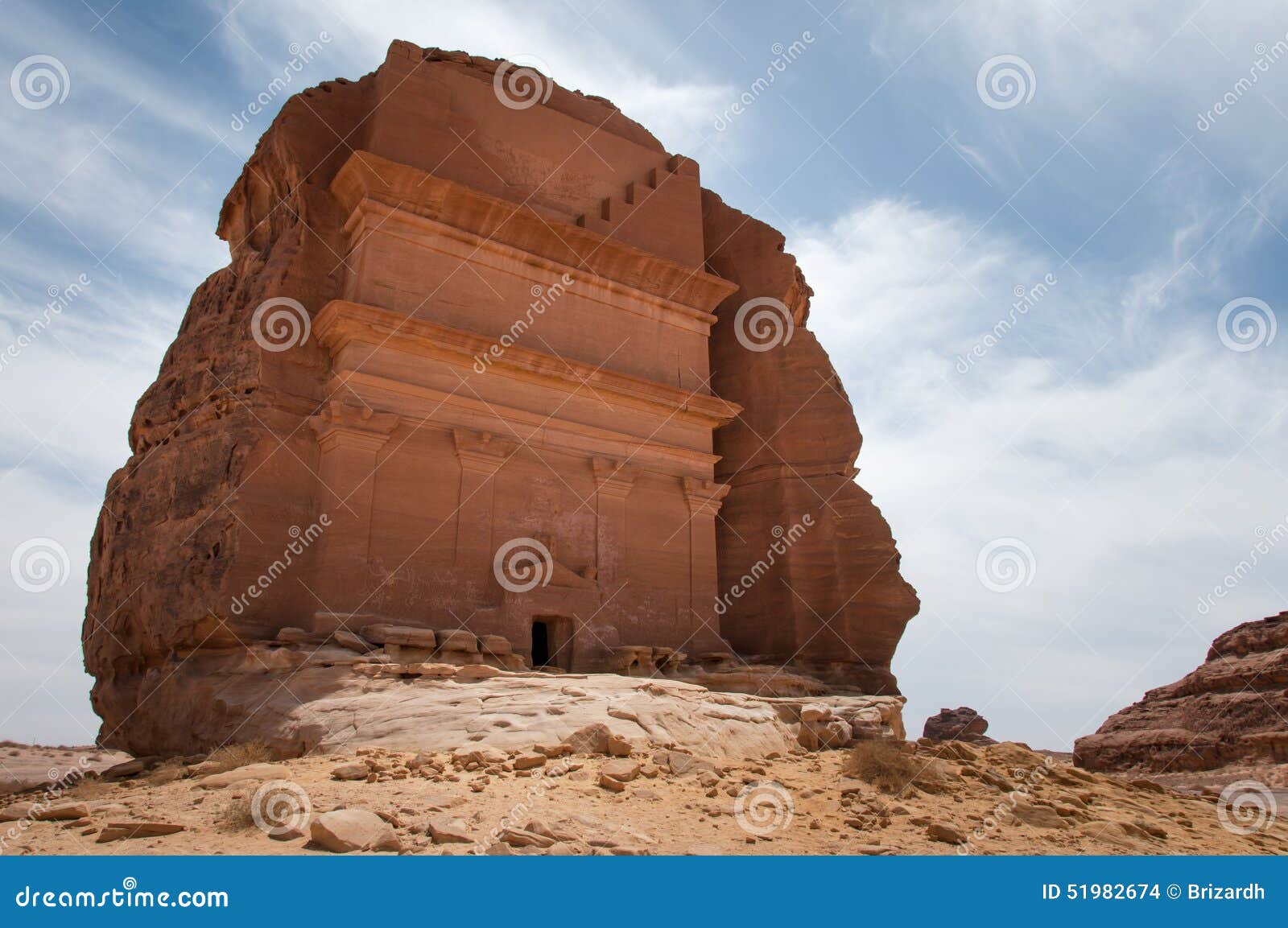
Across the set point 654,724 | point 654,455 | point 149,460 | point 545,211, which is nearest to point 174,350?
point 149,460

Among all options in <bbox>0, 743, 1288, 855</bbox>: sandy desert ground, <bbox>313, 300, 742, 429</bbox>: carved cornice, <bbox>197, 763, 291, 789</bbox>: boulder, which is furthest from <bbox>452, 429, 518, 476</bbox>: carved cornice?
<bbox>197, 763, 291, 789</bbox>: boulder

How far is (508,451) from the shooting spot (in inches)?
616

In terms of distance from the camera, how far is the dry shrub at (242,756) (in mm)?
8820

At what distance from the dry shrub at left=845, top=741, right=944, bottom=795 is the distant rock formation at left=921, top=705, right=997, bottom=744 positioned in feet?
58.9

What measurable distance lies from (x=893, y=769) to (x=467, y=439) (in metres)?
8.95

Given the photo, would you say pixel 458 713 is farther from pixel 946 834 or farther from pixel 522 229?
pixel 522 229

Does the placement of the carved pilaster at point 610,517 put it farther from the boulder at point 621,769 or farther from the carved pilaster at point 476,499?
the boulder at point 621,769

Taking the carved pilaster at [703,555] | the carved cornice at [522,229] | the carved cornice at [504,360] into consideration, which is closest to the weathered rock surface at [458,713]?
the carved pilaster at [703,555]

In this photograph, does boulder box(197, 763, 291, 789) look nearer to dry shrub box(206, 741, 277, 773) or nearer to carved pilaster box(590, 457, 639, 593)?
dry shrub box(206, 741, 277, 773)

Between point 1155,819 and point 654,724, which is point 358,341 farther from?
point 1155,819

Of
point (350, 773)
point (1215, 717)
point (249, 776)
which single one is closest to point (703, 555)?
point (350, 773)

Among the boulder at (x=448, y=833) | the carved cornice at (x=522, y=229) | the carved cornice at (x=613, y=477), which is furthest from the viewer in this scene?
the carved cornice at (x=613, y=477)

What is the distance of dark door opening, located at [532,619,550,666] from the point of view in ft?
50.4

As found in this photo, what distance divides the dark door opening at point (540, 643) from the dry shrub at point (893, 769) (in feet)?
23.5
